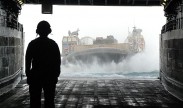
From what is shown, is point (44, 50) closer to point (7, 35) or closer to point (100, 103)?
point (100, 103)

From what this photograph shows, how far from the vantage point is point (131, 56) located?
6994cm

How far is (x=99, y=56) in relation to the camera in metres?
65.8

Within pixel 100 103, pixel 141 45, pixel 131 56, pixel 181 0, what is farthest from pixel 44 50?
pixel 141 45

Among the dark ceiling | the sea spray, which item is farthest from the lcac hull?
the dark ceiling

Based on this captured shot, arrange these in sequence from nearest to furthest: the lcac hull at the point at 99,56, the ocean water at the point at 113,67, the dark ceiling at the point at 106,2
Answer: the dark ceiling at the point at 106,2 → the lcac hull at the point at 99,56 → the ocean water at the point at 113,67

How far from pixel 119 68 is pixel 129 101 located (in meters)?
55.9

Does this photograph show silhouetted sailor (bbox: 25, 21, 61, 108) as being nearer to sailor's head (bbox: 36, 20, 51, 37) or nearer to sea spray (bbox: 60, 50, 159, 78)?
sailor's head (bbox: 36, 20, 51, 37)

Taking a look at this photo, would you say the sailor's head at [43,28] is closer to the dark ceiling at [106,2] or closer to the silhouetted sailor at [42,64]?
the silhouetted sailor at [42,64]

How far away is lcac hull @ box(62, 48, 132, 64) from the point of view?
65.5 m

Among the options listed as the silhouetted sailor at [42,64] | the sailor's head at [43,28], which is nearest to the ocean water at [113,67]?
the silhouetted sailor at [42,64]

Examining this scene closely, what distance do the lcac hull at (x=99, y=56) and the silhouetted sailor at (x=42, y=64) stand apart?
191ft

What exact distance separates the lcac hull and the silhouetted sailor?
58.2 metres

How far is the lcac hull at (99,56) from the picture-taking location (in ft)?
215

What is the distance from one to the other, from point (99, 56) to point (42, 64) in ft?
195
